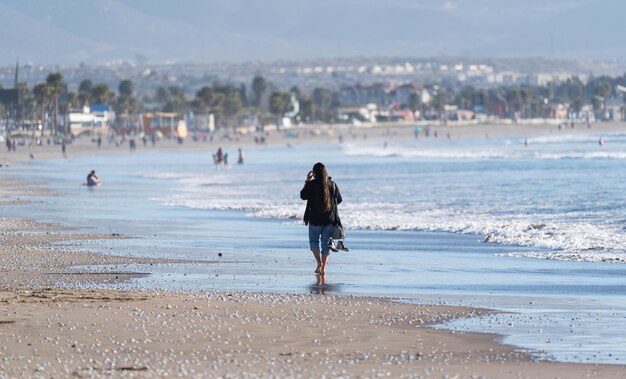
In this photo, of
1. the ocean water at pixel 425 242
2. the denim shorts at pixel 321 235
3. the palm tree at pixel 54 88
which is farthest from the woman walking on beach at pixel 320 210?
the palm tree at pixel 54 88

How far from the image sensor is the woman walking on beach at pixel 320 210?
1530 cm

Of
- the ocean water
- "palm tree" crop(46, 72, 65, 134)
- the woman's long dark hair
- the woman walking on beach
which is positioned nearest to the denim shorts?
the woman walking on beach

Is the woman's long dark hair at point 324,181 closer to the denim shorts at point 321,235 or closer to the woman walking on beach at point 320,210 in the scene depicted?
the woman walking on beach at point 320,210

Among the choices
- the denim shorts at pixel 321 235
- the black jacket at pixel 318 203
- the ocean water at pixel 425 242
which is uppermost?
the black jacket at pixel 318 203

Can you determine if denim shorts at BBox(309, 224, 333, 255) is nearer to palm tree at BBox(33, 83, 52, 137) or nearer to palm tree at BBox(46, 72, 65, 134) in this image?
palm tree at BBox(33, 83, 52, 137)

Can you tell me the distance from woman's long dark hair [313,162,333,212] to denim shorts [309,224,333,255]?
22cm

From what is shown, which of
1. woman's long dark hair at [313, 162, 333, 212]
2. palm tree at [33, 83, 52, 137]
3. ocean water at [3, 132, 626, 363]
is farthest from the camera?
palm tree at [33, 83, 52, 137]

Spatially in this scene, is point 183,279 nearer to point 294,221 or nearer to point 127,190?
point 294,221

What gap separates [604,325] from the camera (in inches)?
458

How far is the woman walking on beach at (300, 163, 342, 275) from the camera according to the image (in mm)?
15305

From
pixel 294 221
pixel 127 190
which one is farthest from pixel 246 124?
pixel 294 221

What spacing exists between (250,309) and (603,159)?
56.3 m

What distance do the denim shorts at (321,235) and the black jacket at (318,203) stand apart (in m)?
0.06

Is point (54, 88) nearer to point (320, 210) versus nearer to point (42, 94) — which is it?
point (42, 94)
